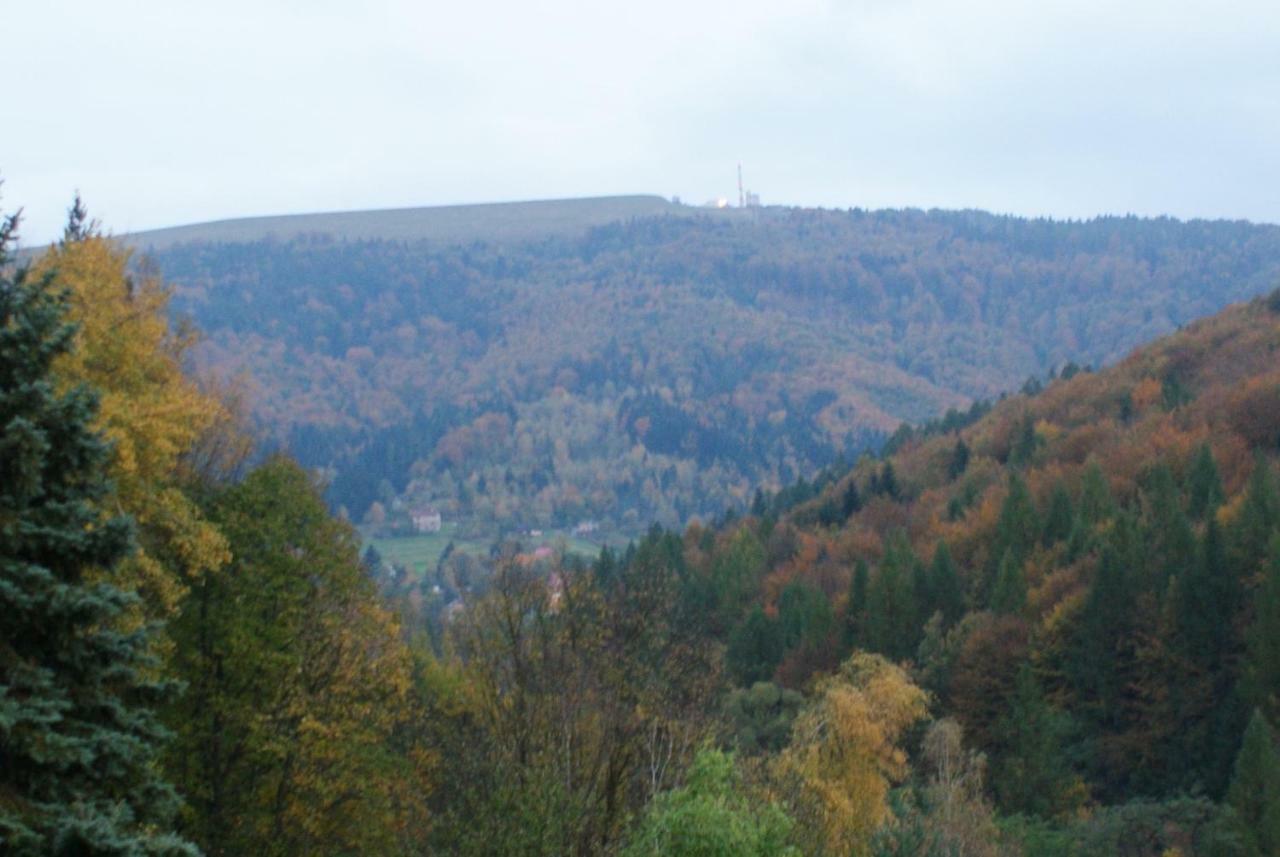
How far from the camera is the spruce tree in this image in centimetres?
1018

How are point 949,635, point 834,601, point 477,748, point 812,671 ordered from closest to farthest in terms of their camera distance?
point 477,748
point 949,635
point 812,671
point 834,601

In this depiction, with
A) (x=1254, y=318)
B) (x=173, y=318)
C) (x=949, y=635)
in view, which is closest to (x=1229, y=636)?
(x=949, y=635)

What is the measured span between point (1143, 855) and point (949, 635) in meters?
17.0

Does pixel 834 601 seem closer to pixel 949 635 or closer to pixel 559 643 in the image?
pixel 949 635

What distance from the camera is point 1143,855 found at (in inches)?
1331

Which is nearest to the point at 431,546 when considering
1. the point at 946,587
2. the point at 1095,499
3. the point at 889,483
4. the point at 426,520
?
the point at 426,520

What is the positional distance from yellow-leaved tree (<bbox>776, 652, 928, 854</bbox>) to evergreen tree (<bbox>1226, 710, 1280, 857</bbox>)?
304 inches

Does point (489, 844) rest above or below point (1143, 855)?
above

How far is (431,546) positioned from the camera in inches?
5994

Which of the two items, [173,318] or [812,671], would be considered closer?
[173,318]

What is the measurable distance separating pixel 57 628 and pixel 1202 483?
175 ft

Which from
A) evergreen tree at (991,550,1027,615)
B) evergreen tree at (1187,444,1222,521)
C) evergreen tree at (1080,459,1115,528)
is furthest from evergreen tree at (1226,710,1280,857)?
evergreen tree at (1080,459,1115,528)

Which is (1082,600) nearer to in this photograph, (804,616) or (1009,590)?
(1009,590)

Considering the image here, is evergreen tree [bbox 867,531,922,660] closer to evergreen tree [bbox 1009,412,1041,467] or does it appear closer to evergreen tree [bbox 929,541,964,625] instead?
evergreen tree [bbox 929,541,964,625]
